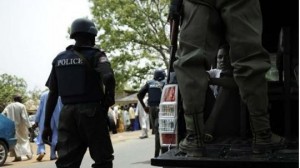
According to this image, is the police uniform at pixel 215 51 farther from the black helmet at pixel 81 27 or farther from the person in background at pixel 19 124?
the person in background at pixel 19 124

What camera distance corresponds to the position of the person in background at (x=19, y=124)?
12094mm

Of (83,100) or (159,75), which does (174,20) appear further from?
(159,75)

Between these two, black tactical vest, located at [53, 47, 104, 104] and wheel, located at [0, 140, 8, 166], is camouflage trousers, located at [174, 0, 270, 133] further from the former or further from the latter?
wheel, located at [0, 140, 8, 166]

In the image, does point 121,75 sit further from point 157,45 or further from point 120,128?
point 120,128

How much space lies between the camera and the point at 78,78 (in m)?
4.49

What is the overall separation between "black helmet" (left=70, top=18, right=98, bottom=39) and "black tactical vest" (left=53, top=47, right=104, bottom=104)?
160mm

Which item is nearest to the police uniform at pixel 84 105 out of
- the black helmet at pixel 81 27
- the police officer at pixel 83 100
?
the police officer at pixel 83 100

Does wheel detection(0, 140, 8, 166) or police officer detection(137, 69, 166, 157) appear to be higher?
police officer detection(137, 69, 166, 157)

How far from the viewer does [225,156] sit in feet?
10.7

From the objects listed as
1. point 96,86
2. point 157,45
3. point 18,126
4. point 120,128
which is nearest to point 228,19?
point 96,86

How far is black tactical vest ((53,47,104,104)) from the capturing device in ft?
14.7

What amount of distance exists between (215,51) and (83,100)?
1.51 metres

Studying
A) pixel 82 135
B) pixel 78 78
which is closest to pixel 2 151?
pixel 82 135

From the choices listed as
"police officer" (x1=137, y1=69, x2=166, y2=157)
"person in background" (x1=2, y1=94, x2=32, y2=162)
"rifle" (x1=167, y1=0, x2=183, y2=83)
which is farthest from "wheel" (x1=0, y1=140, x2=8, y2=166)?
"rifle" (x1=167, y1=0, x2=183, y2=83)
